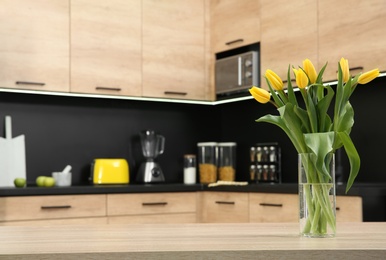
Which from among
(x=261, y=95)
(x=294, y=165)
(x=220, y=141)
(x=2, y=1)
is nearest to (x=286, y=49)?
(x=294, y=165)

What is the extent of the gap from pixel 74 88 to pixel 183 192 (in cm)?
87

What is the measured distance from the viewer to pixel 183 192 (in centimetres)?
412

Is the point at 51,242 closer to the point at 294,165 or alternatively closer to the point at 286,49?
the point at 286,49

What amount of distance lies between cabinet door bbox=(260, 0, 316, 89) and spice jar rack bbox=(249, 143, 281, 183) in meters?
0.42

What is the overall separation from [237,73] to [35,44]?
122 centimetres

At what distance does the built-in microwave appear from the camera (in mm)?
4230

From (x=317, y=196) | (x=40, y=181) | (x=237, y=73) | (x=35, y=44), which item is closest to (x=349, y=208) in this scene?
(x=237, y=73)

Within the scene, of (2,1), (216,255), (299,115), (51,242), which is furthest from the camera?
(2,1)

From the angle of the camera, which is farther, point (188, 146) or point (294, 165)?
point (188, 146)

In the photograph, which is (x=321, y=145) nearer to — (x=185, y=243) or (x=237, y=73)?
(x=185, y=243)

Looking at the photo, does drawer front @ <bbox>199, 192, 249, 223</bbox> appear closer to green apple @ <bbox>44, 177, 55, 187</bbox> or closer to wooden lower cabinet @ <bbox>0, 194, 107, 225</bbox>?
wooden lower cabinet @ <bbox>0, 194, 107, 225</bbox>

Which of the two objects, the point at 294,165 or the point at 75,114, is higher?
the point at 75,114

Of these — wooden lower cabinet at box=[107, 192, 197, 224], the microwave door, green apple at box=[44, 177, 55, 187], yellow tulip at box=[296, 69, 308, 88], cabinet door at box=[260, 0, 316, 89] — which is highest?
cabinet door at box=[260, 0, 316, 89]

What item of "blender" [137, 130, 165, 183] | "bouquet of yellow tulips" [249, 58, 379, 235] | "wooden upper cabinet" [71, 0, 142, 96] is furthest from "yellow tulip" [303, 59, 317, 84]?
"blender" [137, 130, 165, 183]
